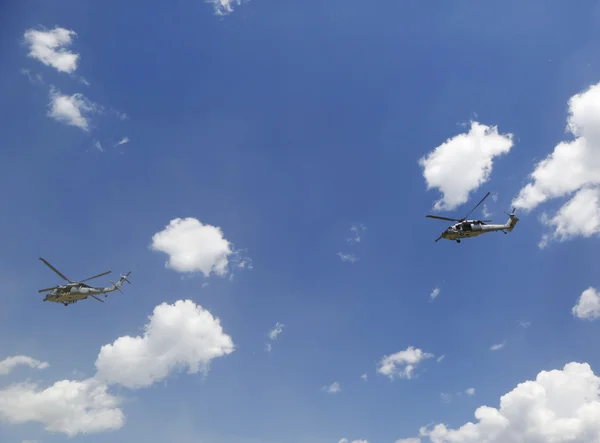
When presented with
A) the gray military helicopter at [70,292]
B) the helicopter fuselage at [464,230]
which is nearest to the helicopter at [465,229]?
the helicopter fuselage at [464,230]

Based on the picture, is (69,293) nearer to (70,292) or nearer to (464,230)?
(70,292)

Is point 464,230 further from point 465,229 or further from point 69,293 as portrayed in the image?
point 69,293

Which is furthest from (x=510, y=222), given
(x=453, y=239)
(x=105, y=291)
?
(x=105, y=291)

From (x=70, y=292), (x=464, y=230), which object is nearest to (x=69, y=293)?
(x=70, y=292)

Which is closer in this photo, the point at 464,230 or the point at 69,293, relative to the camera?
the point at 464,230

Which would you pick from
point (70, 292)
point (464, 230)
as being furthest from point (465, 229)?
point (70, 292)

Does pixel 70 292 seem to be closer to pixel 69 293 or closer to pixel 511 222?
pixel 69 293

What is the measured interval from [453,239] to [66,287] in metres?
90.2

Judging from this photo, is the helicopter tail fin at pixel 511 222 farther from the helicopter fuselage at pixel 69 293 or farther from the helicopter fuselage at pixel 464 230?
the helicopter fuselage at pixel 69 293

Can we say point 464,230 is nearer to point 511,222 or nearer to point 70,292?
point 511,222

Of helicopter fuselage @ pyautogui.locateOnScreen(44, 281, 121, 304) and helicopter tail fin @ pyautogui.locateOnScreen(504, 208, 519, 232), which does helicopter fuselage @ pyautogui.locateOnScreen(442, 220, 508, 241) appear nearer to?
helicopter tail fin @ pyautogui.locateOnScreen(504, 208, 519, 232)

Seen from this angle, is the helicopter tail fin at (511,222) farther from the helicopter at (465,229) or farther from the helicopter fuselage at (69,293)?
the helicopter fuselage at (69,293)

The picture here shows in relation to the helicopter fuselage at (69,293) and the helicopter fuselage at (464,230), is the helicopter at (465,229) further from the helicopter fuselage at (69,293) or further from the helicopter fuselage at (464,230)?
the helicopter fuselage at (69,293)

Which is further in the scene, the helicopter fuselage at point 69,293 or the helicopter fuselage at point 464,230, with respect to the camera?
the helicopter fuselage at point 69,293
